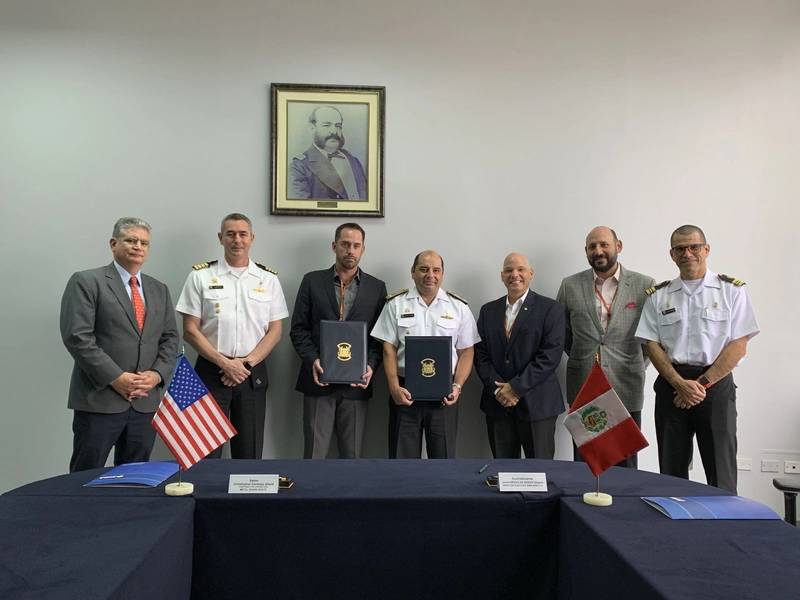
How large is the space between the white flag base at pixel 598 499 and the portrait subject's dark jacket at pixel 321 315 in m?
2.04

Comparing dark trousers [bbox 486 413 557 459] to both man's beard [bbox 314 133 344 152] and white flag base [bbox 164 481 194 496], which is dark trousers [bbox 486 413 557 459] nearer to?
man's beard [bbox 314 133 344 152]

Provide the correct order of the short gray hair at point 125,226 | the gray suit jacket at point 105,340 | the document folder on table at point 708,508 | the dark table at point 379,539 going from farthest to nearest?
the short gray hair at point 125,226, the gray suit jacket at point 105,340, the dark table at point 379,539, the document folder on table at point 708,508

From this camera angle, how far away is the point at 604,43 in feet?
14.1

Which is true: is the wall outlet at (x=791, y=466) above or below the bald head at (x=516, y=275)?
below

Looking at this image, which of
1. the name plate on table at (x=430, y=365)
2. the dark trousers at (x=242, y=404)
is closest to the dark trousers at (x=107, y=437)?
the dark trousers at (x=242, y=404)

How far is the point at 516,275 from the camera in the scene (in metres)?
3.78

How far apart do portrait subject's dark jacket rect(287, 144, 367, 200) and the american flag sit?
2252 millimetres

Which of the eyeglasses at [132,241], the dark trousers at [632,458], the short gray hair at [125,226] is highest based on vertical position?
the short gray hair at [125,226]

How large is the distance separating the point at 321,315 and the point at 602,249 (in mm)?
1833

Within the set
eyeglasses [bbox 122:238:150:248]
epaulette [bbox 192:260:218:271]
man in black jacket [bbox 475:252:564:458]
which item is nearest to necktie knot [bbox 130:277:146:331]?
eyeglasses [bbox 122:238:150:248]

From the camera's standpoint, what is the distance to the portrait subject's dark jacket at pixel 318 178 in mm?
4148

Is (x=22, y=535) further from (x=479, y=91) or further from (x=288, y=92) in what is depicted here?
(x=479, y=91)

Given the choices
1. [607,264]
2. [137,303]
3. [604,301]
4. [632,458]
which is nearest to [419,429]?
[632,458]

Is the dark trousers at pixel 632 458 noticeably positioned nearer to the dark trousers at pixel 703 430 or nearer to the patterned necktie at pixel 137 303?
the dark trousers at pixel 703 430
